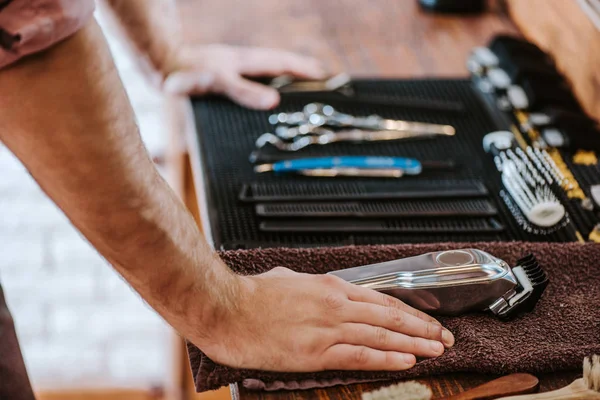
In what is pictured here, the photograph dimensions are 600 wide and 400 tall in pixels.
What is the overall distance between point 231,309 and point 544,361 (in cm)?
32

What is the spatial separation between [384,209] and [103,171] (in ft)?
1.47

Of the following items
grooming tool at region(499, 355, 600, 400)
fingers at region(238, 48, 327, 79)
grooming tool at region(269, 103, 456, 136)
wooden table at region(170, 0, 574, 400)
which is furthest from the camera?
wooden table at region(170, 0, 574, 400)

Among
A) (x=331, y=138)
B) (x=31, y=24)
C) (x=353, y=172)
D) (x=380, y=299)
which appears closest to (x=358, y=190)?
(x=353, y=172)

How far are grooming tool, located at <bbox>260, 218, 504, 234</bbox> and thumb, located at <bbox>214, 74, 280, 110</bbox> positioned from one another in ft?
1.03

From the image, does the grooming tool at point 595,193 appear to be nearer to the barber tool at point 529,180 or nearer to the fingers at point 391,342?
the barber tool at point 529,180

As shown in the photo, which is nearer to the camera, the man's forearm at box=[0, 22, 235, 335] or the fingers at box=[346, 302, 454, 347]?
the man's forearm at box=[0, 22, 235, 335]

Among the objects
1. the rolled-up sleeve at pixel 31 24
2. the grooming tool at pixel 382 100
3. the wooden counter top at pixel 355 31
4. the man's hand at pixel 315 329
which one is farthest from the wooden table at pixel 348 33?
the rolled-up sleeve at pixel 31 24

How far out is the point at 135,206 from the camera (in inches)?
25.8

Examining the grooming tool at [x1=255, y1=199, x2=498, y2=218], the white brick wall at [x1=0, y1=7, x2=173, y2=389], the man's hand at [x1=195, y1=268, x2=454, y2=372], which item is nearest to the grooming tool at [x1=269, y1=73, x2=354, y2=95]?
the grooming tool at [x1=255, y1=199, x2=498, y2=218]

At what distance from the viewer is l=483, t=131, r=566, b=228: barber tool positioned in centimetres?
93

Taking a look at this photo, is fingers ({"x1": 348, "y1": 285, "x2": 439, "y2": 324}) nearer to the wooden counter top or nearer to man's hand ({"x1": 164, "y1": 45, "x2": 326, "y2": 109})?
man's hand ({"x1": 164, "y1": 45, "x2": 326, "y2": 109})

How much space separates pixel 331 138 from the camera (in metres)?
1.12

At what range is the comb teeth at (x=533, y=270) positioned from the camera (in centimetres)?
78

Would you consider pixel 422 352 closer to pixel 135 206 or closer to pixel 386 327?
pixel 386 327
